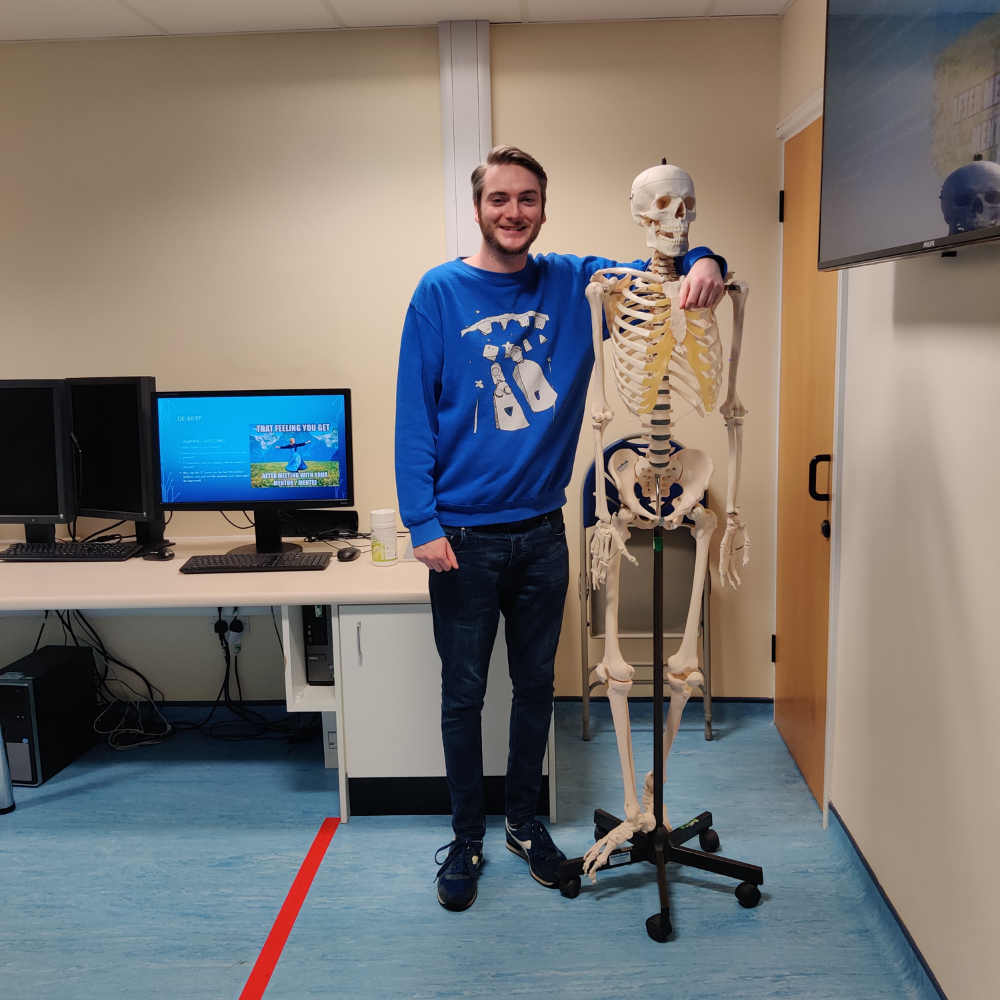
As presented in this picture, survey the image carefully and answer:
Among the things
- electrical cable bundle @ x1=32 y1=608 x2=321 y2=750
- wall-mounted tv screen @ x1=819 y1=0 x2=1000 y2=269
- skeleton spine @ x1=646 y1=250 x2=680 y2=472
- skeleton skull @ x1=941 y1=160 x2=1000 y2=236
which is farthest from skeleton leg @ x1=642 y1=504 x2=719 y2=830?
electrical cable bundle @ x1=32 y1=608 x2=321 y2=750

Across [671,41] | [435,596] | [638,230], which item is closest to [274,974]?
[435,596]

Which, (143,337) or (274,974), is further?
(143,337)

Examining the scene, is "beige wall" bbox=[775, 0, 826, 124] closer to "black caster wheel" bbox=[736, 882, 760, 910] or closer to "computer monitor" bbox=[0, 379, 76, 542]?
"black caster wheel" bbox=[736, 882, 760, 910]

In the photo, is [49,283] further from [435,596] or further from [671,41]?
[671,41]

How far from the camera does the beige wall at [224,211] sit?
297cm

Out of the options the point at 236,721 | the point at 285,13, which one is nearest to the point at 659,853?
the point at 236,721

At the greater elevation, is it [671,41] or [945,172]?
[671,41]

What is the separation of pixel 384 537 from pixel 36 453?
1.23 m

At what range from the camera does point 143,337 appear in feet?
10.2

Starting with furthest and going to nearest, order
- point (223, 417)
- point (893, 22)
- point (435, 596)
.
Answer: point (223, 417) < point (435, 596) < point (893, 22)

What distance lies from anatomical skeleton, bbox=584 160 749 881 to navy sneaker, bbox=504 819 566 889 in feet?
0.38

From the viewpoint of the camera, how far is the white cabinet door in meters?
2.43

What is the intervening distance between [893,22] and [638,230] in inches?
57.7

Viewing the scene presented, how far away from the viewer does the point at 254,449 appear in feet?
9.14
